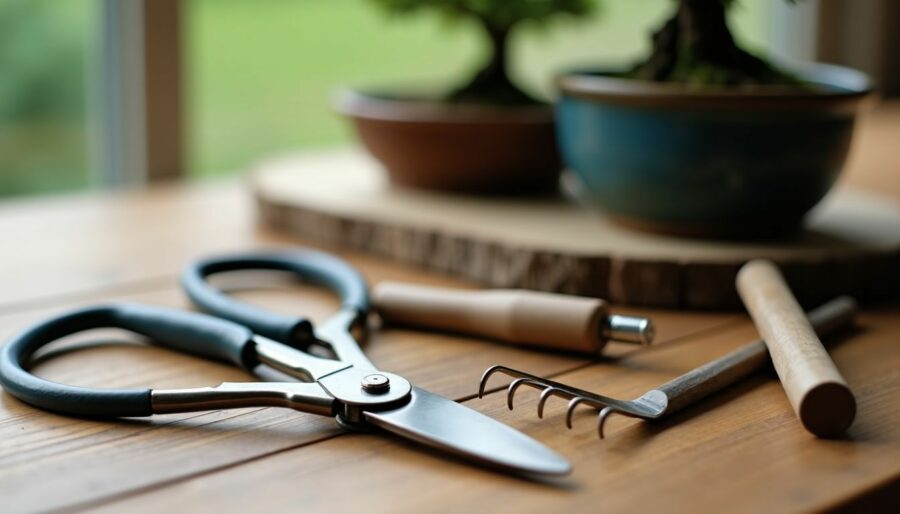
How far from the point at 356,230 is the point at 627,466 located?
388 millimetres

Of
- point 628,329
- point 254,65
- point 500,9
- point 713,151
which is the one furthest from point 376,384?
point 254,65

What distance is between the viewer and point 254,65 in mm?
2332

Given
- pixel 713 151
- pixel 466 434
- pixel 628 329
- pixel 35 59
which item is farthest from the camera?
pixel 35 59

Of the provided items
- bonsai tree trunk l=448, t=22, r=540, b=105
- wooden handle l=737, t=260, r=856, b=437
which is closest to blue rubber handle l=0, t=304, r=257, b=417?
wooden handle l=737, t=260, r=856, b=437

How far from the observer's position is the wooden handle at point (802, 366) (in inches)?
16.8

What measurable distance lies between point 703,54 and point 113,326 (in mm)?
401

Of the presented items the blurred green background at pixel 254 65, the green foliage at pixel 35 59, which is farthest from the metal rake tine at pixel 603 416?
the green foliage at pixel 35 59

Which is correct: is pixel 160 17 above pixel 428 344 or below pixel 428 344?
above

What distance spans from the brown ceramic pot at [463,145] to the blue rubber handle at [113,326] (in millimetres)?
301

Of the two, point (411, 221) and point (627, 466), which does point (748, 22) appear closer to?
point (411, 221)

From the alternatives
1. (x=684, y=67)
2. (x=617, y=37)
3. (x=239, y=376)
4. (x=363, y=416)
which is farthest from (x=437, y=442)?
(x=617, y=37)

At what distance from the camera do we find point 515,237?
0.68 meters

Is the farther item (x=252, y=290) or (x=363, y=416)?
(x=252, y=290)

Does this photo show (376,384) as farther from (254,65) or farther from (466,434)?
(254,65)
